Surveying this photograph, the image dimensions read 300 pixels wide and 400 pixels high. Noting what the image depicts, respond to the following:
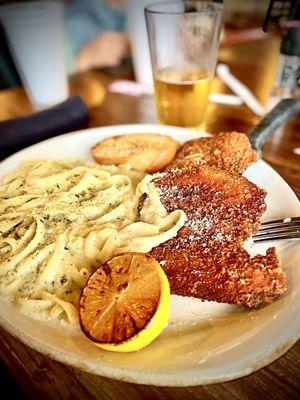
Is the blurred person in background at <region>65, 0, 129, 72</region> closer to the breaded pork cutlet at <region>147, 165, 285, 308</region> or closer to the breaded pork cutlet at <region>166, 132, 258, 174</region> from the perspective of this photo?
the breaded pork cutlet at <region>166, 132, 258, 174</region>

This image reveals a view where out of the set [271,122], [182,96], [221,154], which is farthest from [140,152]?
[271,122]

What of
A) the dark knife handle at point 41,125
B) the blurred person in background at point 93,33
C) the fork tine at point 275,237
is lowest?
the blurred person in background at point 93,33

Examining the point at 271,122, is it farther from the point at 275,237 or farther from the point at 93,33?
the point at 93,33

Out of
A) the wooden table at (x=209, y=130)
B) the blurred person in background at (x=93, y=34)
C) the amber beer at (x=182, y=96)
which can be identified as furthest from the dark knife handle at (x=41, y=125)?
the blurred person in background at (x=93, y=34)

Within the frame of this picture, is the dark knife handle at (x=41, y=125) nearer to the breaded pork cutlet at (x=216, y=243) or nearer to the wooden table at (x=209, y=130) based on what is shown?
the wooden table at (x=209, y=130)

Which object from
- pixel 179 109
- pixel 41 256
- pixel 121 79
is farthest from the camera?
pixel 121 79

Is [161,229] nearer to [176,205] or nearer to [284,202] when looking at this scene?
[176,205]

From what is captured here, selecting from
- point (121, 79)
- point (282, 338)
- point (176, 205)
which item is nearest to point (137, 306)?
point (282, 338)
